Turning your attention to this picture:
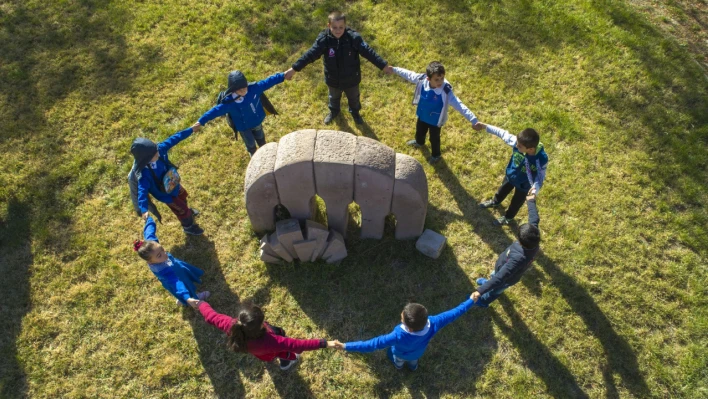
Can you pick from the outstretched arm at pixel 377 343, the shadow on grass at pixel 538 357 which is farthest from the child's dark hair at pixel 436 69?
the outstretched arm at pixel 377 343

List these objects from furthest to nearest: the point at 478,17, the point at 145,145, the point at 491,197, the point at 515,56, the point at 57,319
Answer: the point at 478,17, the point at 515,56, the point at 491,197, the point at 57,319, the point at 145,145

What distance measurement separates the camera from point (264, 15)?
8250mm

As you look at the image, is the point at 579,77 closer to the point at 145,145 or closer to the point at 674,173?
the point at 674,173

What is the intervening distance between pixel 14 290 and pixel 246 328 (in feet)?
12.2

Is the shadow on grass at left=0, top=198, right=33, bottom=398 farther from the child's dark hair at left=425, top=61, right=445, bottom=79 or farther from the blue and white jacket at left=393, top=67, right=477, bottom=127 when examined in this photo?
the child's dark hair at left=425, top=61, right=445, bottom=79

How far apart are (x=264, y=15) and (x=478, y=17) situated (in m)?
4.10

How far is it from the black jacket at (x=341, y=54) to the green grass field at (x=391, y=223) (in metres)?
1.00

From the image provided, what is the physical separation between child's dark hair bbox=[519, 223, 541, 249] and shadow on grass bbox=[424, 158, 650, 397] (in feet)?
4.60

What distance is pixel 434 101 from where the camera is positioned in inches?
217

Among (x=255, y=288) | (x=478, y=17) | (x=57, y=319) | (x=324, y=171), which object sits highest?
(x=478, y=17)

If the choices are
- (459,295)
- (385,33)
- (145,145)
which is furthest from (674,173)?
(145,145)

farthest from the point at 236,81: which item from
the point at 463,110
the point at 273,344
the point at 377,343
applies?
Result: the point at 377,343

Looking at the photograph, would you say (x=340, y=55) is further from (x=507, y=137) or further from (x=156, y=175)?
(x=156, y=175)

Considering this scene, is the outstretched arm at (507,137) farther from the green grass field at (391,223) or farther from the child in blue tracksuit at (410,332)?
the child in blue tracksuit at (410,332)
